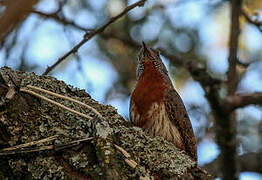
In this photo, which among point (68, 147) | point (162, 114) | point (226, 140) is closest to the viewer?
point (68, 147)

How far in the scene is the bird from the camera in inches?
160

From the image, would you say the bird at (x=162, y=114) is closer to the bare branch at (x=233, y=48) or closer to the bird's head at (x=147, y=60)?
the bird's head at (x=147, y=60)

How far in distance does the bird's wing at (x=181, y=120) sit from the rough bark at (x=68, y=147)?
1.41 meters

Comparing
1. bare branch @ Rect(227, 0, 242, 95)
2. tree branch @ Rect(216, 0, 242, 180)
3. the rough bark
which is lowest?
the rough bark

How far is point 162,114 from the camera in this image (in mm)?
4160

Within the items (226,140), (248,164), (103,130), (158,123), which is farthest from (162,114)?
(103,130)

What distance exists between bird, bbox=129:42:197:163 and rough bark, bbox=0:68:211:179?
1.32 meters

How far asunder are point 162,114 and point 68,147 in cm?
195

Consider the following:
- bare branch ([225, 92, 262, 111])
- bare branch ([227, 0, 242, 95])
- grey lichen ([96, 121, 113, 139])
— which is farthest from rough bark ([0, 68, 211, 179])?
bare branch ([227, 0, 242, 95])

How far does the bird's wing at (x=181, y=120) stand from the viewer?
413 cm

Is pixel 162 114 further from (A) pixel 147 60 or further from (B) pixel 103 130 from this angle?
(B) pixel 103 130

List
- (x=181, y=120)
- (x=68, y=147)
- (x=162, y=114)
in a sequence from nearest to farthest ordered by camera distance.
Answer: (x=68, y=147), (x=162, y=114), (x=181, y=120)

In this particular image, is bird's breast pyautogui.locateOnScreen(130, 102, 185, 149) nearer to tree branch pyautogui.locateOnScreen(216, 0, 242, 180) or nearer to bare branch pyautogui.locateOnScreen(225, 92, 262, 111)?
tree branch pyautogui.locateOnScreen(216, 0, 242, 180)

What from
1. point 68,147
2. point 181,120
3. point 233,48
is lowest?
point 68,147
